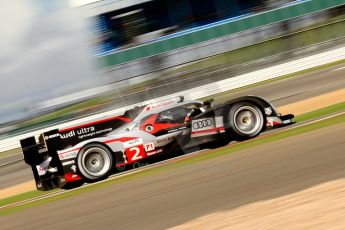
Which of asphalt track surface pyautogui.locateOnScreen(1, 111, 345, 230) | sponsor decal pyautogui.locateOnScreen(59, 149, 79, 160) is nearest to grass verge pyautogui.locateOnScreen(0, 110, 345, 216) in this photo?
asphalt track surface pyautogui.locateOnScreen(1, 111, 345, 230)

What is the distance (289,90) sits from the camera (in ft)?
57.0

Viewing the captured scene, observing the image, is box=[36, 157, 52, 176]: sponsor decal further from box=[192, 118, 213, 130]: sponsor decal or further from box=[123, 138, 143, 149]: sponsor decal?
box=[192, 118, 213, 130]: sponsor decal

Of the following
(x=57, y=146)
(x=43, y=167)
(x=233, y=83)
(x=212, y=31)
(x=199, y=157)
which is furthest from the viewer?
(x=212, y=31)

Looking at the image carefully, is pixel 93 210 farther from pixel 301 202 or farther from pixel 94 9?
pixel 94 9

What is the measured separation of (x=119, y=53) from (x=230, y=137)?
76.3ft

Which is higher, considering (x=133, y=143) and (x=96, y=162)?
(x=133, y=143)

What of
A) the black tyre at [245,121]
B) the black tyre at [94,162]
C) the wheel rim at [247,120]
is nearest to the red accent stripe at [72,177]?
the black tyre at [94,162]

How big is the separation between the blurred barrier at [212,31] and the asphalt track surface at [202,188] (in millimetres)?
23154

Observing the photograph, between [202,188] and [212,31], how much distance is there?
87.2ft

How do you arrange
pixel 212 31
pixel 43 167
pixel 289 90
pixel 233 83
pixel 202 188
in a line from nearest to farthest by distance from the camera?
1. pixel 202 188
2. pixel 43 167
3. pixel 289 90
4. pixel 233 83
5. pixel 212 31

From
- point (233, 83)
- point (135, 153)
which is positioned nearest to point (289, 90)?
point (233, 83)

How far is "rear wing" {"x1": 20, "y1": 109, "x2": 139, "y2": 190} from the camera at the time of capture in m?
9.20

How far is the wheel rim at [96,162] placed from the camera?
912cm

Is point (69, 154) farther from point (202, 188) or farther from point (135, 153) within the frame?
point (202, 188)
